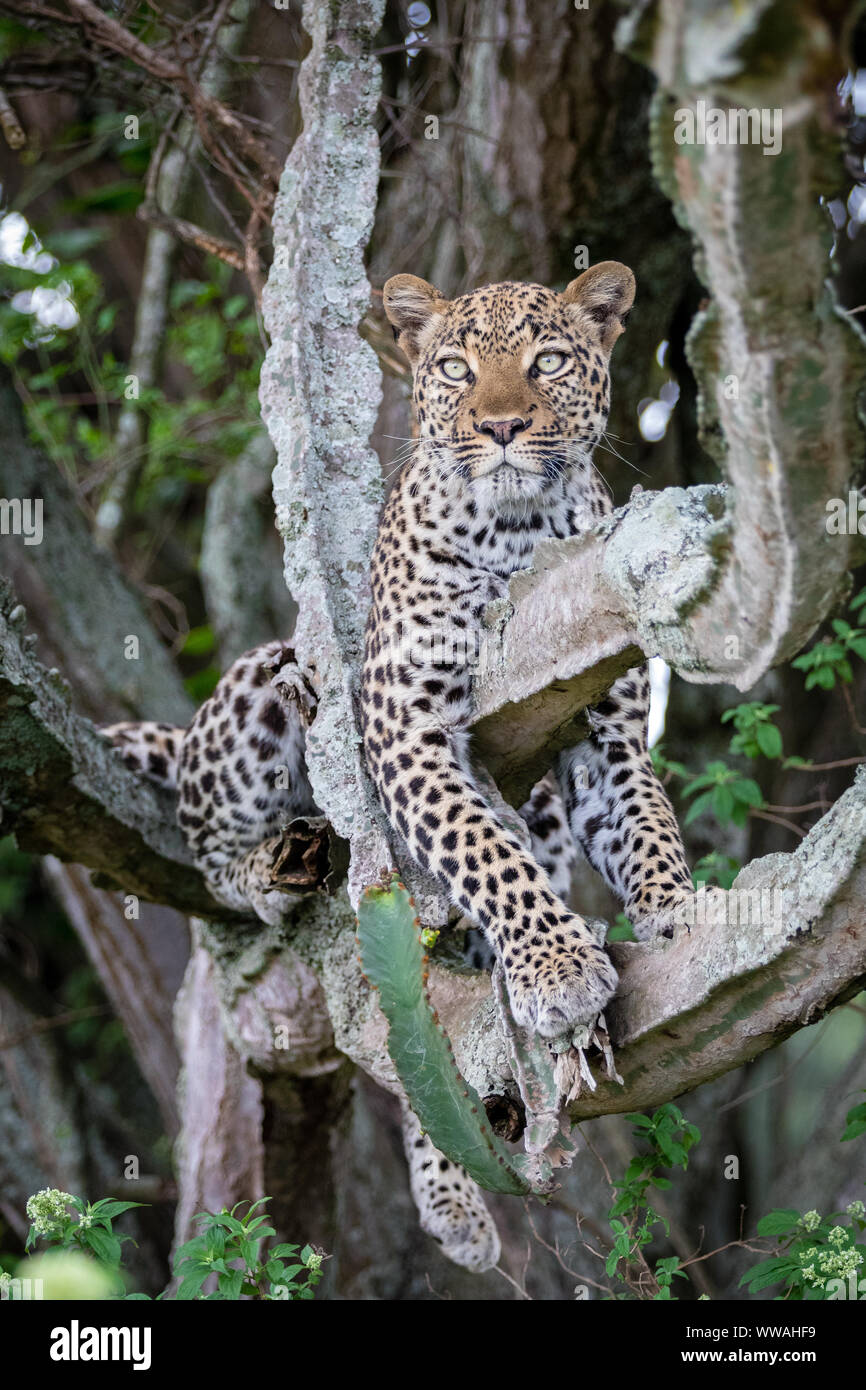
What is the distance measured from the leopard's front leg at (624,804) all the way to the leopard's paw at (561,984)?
0.69m

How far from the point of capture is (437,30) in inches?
384

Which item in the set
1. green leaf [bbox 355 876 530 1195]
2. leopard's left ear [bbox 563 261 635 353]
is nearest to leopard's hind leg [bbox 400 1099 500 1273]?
green leaf [bbox 355 876 530 1195]

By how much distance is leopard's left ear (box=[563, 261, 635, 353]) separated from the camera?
215 inches

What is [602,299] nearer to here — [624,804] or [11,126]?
[624,804]

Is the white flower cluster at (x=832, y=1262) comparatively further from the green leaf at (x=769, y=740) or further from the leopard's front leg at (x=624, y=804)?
the green leaf at (x=769, y=740)

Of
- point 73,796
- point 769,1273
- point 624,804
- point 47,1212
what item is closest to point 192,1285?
point 47,1212

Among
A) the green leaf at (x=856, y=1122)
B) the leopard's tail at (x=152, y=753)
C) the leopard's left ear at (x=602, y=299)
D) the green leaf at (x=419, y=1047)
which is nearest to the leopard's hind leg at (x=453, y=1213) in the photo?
the green leaf at (x=856, y=1122)

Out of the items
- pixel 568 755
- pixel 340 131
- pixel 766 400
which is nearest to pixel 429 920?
pixel 568 755

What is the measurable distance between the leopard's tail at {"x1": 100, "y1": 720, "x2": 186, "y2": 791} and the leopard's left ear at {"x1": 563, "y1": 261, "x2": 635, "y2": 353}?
2779mm

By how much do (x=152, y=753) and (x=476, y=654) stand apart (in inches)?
96.2

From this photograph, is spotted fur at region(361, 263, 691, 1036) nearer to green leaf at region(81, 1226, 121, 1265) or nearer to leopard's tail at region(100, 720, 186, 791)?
green leaf at region(81, 1226, 121, 1265)

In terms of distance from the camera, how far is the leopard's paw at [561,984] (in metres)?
3.94

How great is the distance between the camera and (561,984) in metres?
3.96

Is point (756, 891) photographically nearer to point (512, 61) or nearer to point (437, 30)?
point (512, 61)
